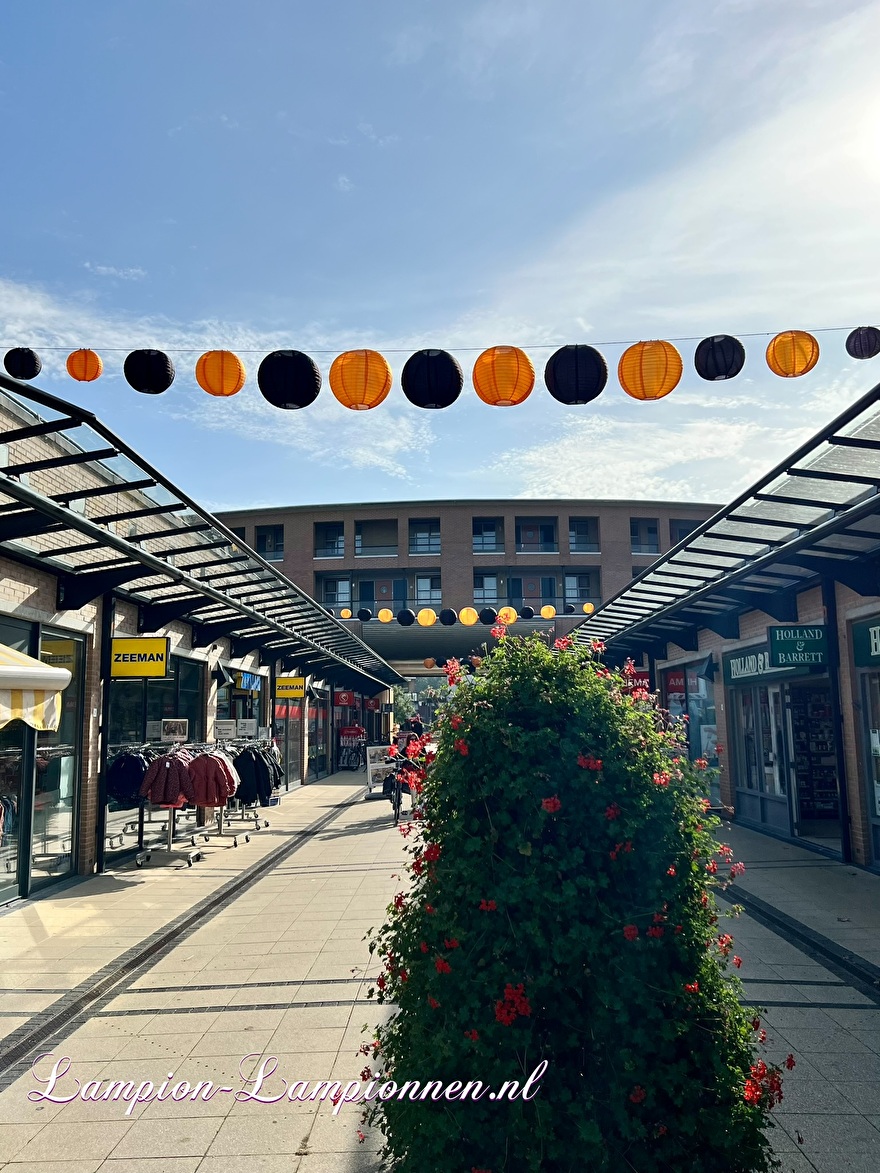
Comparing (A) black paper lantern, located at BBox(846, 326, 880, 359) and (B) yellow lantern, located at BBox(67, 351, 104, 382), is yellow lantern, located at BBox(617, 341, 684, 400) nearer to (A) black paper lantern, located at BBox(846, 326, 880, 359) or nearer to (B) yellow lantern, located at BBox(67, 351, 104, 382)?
(A) black paper lantern, located at BBox(846, 326, 880, 359)

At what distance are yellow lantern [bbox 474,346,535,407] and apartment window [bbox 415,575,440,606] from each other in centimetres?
4072

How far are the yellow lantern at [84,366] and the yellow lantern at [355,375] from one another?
84.2 inches

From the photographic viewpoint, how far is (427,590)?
158ft

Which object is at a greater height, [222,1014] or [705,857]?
[705,857]

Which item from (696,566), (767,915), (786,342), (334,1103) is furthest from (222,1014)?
(696,566)

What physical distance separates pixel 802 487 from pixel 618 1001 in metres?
7.15

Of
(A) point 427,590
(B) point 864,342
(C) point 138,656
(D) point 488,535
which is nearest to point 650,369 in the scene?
(B) point 864,342

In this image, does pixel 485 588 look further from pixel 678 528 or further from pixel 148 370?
pixel 148 370

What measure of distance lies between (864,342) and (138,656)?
870 cm

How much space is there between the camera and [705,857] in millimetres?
3021

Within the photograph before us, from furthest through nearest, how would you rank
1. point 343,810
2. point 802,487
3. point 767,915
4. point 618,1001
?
point 343,810
point 802,487
point 767,915
point 618,1001

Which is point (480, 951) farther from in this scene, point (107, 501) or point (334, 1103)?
point (107, 501)

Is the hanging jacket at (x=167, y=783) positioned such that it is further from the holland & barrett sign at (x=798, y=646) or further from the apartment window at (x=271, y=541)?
the apartment window at (x=271, y=541)

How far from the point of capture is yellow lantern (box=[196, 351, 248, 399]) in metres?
7.11
